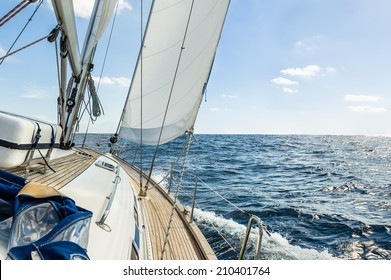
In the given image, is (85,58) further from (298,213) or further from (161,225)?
(298,213)

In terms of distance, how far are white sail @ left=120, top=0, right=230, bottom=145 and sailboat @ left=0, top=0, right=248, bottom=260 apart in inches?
0.7

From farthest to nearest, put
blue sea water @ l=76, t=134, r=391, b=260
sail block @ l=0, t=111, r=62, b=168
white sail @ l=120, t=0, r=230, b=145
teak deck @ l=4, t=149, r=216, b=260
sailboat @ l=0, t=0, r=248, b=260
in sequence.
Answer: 1. blue sea water @ l=76, t=134, r=391, b=260
2. white sail @ l=120, t=0, r=230, b=145
3. teak deck @ l=4, t=149, r=216, b=260
4. sail block @ l=0, t=111, r=62, b=168
5. sailboat @ l=0, t=0, r=248, b=260

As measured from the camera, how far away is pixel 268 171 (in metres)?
14.5

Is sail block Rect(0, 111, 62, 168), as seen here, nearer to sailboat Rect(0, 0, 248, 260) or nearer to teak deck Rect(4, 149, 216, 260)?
sailboat Rect(0, 0, 248, 260)

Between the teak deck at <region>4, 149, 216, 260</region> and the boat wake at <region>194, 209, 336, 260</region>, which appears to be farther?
the boat wake at <region>194, 209, 336, 260</region>

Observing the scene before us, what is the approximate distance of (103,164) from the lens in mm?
4102

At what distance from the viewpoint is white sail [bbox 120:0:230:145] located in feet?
14.9

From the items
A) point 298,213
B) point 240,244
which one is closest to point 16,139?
point 240,244

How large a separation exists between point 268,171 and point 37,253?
46.5ft

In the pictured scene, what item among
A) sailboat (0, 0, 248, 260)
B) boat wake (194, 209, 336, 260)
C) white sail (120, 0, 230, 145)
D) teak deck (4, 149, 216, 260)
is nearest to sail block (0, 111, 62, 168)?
sailboat (0, 0, 248, 260)

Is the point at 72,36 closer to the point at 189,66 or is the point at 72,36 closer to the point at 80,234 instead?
the point at 189,66

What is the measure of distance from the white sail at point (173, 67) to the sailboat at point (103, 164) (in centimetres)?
2

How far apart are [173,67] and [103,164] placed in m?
2.12
